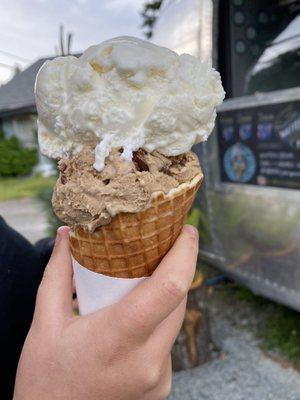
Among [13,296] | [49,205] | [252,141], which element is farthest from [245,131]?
[13,296]

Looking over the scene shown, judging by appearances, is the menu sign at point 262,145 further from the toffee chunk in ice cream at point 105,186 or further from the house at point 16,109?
the house at point 16,109

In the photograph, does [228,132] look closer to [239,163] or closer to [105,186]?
[239,163]

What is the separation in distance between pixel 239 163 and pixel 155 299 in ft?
7.97

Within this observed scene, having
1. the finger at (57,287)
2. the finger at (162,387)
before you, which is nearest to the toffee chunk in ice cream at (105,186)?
the finger at (57,287)

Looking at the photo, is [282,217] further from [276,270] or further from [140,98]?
[140,98]

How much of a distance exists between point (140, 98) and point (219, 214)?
2528mm

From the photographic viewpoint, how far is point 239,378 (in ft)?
10.3

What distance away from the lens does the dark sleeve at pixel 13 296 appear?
5.53ft

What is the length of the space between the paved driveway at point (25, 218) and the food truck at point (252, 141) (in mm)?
4443

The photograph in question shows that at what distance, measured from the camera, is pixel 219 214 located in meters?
3.66

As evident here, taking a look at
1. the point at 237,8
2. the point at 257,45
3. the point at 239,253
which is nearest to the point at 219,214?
the point at 239,253

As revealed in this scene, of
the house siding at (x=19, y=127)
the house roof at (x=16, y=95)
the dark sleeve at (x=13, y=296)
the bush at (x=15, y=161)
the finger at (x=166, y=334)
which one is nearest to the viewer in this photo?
the finger at (x=166, y=334)

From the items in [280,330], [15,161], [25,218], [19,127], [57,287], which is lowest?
[25,218]

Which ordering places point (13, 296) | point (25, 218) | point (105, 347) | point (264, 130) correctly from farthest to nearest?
point (25, 218)
point (264, 130)
point (13, 296)
point (105, 347)
